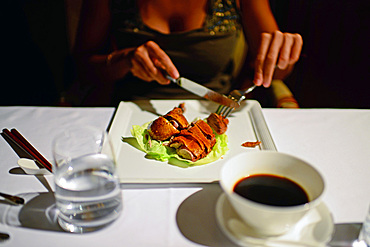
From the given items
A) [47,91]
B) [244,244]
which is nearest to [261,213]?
[244,244]

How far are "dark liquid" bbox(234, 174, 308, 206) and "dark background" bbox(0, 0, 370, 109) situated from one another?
5.58 ft

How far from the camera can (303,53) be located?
2.63 metres

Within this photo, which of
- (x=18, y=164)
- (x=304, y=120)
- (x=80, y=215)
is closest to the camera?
(x=80, y=215)

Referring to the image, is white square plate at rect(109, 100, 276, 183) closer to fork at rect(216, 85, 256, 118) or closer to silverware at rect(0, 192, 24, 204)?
fork at rect(216, 85, 256, 118)

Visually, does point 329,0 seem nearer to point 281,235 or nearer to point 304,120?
point 304,120

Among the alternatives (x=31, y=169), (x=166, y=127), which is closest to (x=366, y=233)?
(x=166, y=127)

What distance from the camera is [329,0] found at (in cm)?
246

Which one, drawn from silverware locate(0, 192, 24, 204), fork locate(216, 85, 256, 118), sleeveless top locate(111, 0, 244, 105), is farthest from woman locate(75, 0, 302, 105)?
silverware locate(0, 192, 24, 204)

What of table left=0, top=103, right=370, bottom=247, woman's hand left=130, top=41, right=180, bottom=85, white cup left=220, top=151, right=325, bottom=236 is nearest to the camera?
white cup left=220, top=151, right=325, bottom=236

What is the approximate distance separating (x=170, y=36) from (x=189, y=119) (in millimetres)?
617

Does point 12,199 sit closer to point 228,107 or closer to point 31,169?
point 31,169

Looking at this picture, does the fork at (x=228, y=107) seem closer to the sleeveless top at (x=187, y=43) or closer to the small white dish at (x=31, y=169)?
the sleeveless top at (x=187, y=43)

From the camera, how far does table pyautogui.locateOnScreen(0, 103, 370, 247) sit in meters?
0.64

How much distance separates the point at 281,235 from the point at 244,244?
0.08 meters
